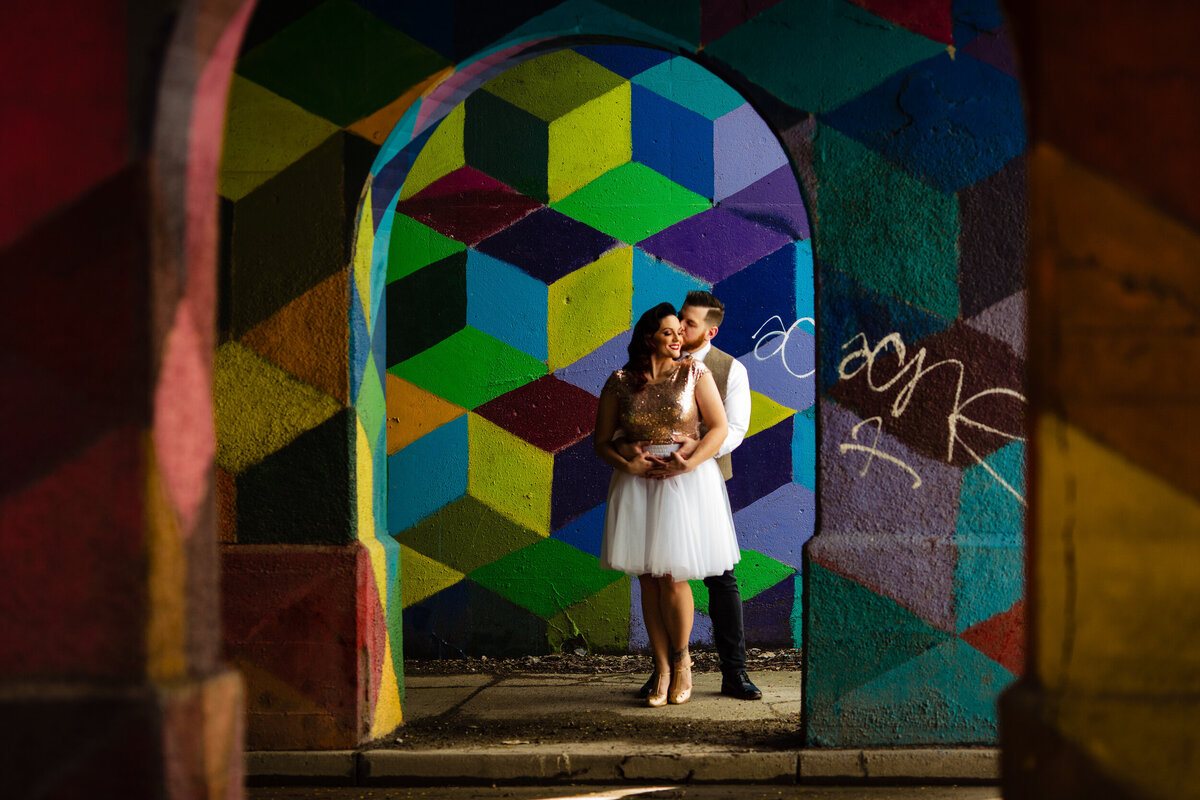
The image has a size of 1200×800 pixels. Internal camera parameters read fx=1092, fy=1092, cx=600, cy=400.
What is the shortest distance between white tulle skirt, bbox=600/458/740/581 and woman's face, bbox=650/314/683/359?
2.00 ft

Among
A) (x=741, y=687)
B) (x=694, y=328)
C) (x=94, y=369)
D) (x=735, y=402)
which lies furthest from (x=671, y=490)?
(x=94, y=369)

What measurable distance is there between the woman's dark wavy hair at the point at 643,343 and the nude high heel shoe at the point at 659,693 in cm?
151

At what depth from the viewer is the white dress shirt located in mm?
5812

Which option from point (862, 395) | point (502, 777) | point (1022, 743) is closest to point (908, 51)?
point (862, 395)

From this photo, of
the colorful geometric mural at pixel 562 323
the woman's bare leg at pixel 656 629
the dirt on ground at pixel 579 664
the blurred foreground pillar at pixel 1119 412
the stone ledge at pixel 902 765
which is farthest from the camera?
the colorful geometric mural at pixel 562 323

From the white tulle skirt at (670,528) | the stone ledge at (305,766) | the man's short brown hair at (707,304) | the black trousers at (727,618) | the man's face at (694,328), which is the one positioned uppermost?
the man's short brown hair at (707,304)

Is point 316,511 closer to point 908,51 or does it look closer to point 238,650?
point 238,650

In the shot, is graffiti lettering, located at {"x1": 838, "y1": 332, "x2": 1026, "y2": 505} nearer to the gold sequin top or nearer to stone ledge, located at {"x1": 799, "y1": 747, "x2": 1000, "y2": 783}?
the gold sequin top

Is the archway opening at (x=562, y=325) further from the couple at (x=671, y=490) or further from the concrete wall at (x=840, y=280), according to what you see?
the concrete wall at (x=840, y=280)

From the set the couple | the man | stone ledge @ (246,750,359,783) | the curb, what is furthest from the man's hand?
stone ledge @ (246,750,359,783)

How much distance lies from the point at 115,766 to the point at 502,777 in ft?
7.44

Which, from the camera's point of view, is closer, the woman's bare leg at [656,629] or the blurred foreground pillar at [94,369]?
the blurred foreground pillar at [94,369]

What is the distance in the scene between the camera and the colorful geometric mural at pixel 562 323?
23.7 ft

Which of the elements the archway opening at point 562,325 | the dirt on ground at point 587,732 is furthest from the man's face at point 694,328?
the dirt on ground at point 587,732
